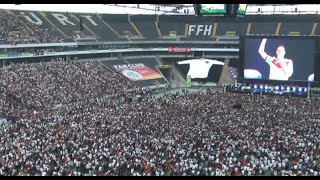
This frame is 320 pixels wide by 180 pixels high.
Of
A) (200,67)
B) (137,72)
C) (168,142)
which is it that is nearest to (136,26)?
(137,72)

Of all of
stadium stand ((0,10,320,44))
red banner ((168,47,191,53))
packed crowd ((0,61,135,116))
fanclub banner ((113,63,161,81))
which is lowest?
packed crowd ((0,61,135,116))

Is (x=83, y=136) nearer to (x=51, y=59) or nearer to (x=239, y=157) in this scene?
(x=239, y=157)

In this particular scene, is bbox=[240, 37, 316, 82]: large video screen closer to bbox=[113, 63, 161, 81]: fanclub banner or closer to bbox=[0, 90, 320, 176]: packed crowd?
bbox=[0, 90, 320, 176]: packed crowd

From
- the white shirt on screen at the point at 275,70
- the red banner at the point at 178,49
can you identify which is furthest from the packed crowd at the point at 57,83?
the white shirt on screen at the point at 275,70

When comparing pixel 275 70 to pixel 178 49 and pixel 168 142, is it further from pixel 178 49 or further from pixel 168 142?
pixel 168 142

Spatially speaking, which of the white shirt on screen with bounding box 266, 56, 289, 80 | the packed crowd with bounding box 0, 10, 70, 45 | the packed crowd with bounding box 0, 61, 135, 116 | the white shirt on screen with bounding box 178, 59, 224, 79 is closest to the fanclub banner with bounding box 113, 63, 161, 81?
the packed crowd with bounding box 0, 61, 135, 116
